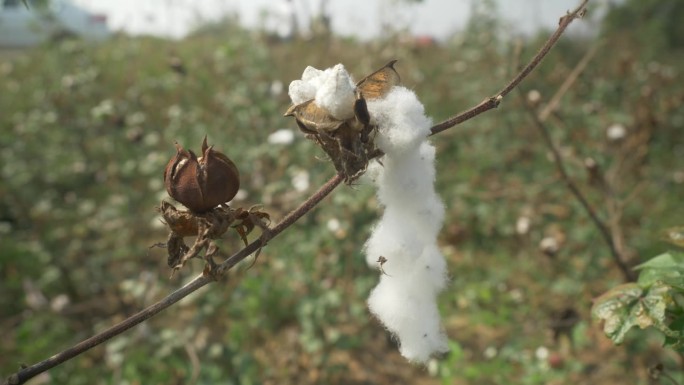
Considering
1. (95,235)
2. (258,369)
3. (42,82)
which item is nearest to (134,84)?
(42,82)

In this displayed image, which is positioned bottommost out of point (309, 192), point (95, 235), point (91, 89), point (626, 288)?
point (626, 288)

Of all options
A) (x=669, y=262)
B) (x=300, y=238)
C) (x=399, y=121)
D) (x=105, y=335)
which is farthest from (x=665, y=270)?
(x=300, y=238)

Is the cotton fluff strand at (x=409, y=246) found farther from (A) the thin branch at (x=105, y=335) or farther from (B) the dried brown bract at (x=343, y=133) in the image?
(A) the thin branch at (x=105, y=335)

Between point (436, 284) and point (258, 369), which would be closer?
point (436, 284)

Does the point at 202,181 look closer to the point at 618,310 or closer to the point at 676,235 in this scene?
the point at 618,310

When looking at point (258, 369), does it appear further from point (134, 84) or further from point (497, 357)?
point (134, 84)

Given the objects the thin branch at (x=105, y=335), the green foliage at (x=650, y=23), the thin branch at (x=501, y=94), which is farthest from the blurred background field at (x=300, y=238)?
the green foliage at (x=650, y=23)

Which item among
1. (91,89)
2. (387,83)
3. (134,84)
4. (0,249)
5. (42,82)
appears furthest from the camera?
(134,84)

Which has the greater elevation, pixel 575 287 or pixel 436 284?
pixel 436 284
